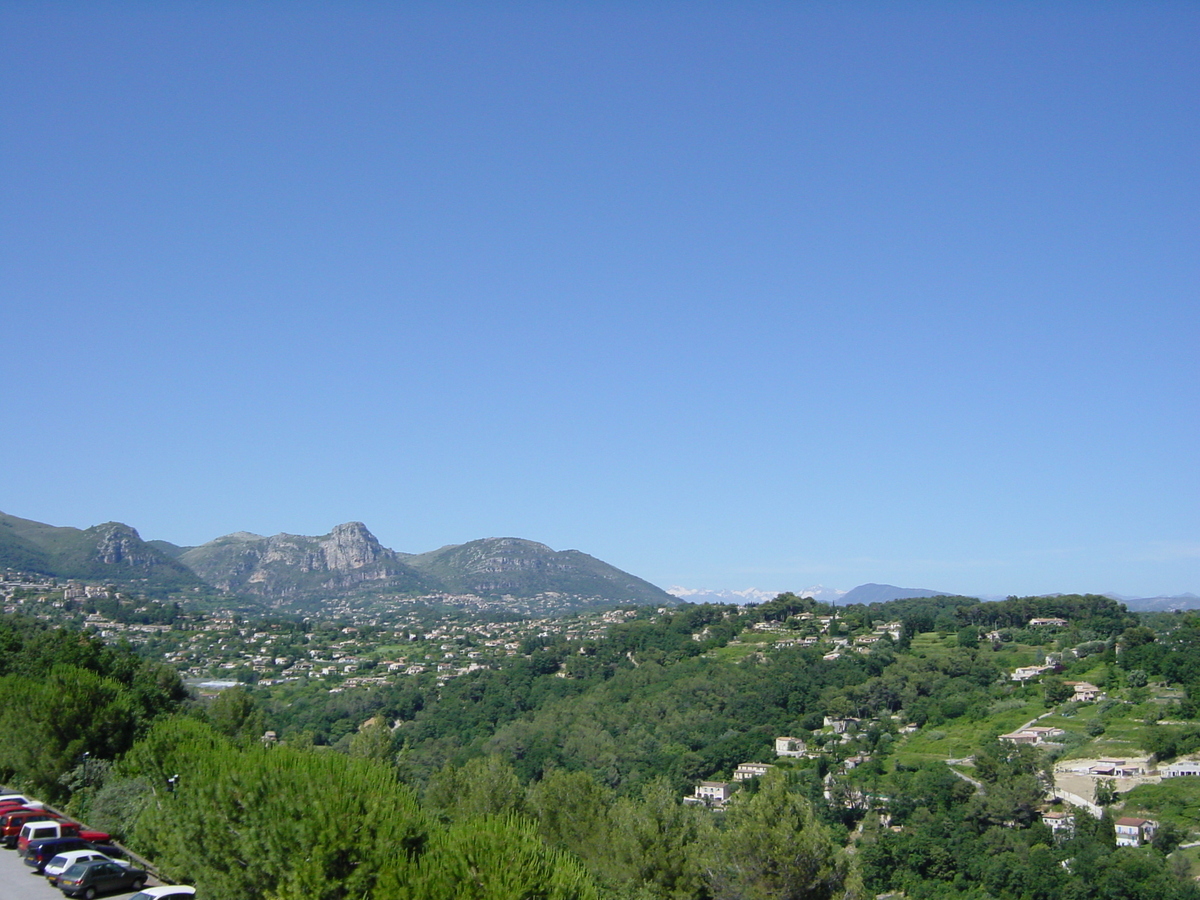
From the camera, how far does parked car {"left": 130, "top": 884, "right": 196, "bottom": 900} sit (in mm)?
19172

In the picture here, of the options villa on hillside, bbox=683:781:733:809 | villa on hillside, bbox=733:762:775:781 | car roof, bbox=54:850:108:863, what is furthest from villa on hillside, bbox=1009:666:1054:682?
car roof, bbox=54:850:108:863

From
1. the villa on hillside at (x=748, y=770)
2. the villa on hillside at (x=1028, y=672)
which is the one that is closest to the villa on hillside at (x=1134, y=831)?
the villa on hillside at (x=748, y=770)

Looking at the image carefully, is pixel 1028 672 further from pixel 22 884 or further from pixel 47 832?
pixel 22 884

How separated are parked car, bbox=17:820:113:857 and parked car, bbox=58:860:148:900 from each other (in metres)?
3.40

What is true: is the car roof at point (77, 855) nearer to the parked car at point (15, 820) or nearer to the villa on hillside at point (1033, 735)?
the parked car at point (15, 820)

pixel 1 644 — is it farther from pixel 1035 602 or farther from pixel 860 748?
pixel 1035 602

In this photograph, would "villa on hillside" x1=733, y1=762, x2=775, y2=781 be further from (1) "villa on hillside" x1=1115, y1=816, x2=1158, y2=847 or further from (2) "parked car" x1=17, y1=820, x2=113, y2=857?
→ (2) "parked car" x1=17, y1=820, x2=113, y2=857

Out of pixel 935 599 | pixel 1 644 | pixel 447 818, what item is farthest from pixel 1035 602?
pixel 1 644

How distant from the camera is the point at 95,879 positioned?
20.4 m

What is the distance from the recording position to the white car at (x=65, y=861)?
20.9 metres

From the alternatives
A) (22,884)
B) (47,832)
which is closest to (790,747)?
(47,832)

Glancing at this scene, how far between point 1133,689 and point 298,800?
273 feet

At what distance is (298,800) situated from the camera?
1805cm

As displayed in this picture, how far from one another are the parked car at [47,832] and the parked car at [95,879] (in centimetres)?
340
